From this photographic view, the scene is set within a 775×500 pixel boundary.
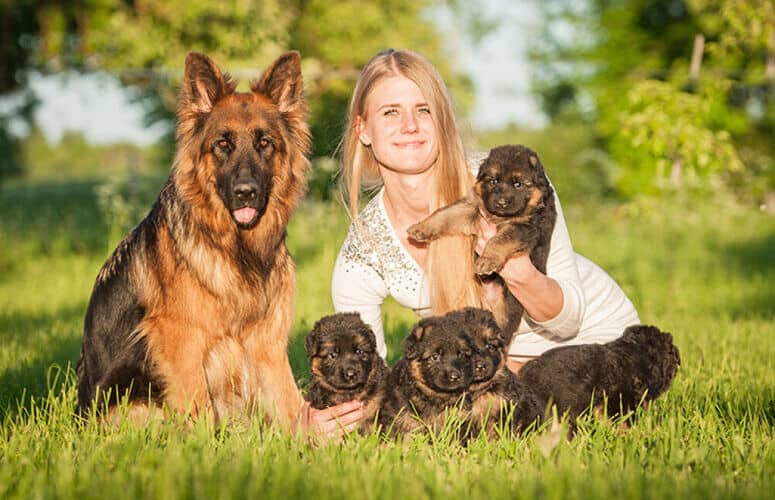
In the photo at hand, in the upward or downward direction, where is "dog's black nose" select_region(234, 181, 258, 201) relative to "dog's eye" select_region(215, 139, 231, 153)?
downward

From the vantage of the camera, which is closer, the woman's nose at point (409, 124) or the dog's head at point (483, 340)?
the dog's head at point (483, 340)

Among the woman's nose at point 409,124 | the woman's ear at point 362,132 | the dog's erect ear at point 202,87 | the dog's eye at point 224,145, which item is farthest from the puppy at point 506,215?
the dog's erect ear at point 202,87

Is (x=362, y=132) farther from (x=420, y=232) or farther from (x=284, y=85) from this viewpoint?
(x=420, y=232)

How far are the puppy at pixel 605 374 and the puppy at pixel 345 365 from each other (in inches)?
33.1

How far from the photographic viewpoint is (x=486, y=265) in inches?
170

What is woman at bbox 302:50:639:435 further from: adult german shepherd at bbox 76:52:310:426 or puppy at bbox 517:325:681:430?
adult german shepherd at bbox 76:52:310:426

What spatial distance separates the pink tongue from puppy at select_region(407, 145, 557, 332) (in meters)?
1.00

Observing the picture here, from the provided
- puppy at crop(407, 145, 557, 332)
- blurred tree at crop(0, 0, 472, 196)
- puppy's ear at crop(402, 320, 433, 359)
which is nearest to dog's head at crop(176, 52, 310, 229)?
puppy at crop(407, 145, 557, 332)

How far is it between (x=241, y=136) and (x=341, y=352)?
1.29 m

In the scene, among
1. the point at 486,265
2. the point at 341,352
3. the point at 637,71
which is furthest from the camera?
the point at 637,71

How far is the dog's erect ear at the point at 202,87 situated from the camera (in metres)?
4.27

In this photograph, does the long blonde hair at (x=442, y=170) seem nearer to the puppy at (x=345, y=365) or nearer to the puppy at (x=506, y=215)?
the puppy at (x=506, y=215)

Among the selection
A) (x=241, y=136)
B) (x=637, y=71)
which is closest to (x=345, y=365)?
(x=241, y=136)

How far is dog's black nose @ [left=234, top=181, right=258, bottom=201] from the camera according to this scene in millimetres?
4109
